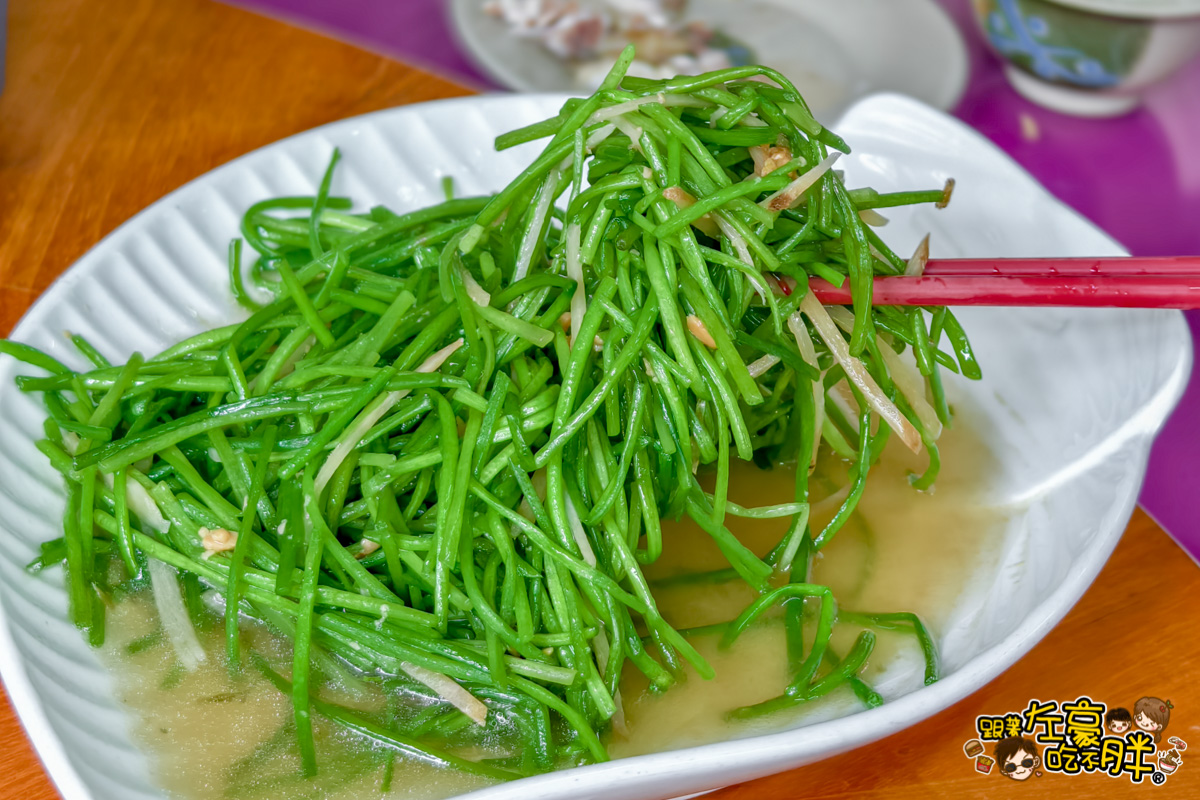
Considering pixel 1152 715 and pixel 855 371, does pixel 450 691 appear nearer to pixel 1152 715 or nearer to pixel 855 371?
pixel 855 371

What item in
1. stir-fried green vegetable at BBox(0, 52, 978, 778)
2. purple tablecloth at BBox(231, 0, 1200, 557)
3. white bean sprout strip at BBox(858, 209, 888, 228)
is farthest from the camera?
purple tablecloth at BBox(231, 0, 1200, 557)

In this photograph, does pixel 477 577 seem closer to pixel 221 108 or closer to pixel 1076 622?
pixel 1076 622

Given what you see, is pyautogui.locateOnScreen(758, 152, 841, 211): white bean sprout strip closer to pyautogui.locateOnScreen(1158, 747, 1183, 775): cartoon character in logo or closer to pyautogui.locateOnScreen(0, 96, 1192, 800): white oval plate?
pyautogui.locateOnScreen(0, 96, 1192, 800): white oval plate

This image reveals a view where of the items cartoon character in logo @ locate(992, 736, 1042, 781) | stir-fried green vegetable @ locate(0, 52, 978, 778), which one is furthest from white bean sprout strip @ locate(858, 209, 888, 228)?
cartoon character in logo @ locate(992, 736, 1042, 781)

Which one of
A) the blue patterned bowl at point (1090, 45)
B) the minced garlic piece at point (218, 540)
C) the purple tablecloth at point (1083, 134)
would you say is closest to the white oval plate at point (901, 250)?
the minced garlic piece at point (218, 540)

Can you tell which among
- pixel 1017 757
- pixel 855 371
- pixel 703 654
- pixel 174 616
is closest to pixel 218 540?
pixel 174 616
